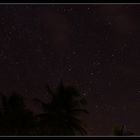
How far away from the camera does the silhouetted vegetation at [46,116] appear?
961 centimetres

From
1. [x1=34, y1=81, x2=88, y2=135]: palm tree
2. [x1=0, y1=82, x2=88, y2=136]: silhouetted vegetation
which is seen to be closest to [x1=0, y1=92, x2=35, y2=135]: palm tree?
[x1=0, y1=82, x2=88, y2=136]: silhouetted vegetation

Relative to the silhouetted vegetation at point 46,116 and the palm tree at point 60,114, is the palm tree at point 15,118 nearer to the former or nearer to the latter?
the silhouetted vegetation at point 46,116

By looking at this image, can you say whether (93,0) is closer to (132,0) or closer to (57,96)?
(132,0)

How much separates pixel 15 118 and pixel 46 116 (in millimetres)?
1274

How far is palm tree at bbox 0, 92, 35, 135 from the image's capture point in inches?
371

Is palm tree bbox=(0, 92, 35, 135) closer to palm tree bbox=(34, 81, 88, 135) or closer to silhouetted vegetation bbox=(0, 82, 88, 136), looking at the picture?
silhouetted vegetation bbox=(0, 82, 88, 136)

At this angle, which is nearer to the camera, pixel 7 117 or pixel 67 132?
pixel 7 117

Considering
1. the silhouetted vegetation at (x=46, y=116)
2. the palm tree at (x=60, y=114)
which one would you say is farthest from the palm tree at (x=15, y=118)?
the palm tree at (x=60, y=114)

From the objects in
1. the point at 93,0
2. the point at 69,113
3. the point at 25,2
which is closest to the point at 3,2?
the point at 25,2

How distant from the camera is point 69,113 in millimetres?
11328

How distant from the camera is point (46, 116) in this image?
11508mm

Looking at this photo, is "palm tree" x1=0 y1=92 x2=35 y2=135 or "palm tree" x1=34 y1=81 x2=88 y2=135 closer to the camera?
"palm tree" x1=0 y1=92 x2=35 y2=135

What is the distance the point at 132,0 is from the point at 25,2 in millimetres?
1316

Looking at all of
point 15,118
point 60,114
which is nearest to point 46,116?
point 60,114
